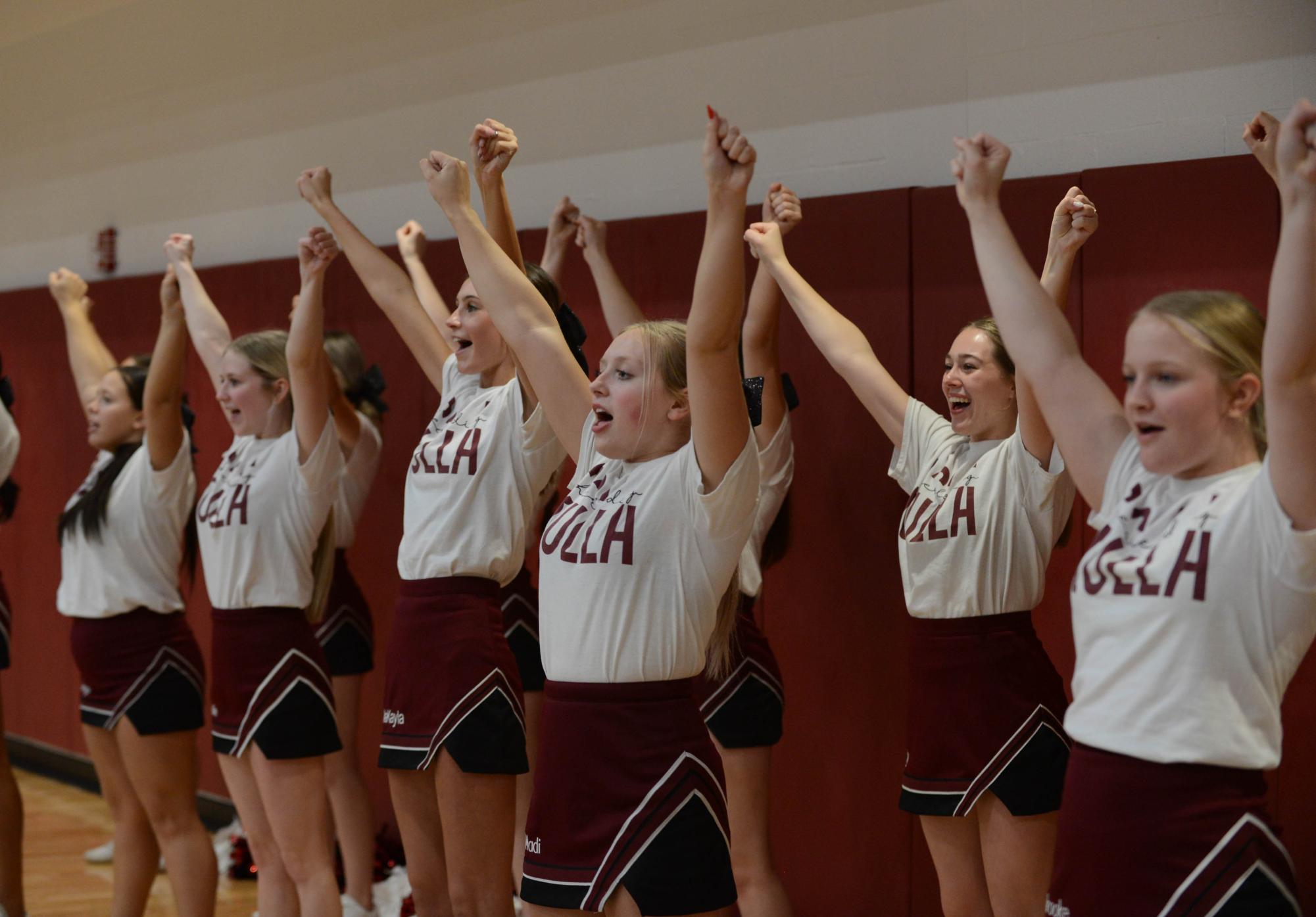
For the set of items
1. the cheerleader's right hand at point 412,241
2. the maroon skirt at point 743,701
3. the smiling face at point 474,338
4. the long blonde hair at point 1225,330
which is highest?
the cheerleader's right hand at point 412,241

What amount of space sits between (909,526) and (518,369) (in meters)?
1.05

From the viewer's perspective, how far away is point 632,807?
2.48 metres

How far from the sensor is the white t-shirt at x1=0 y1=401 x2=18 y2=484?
4.70 m

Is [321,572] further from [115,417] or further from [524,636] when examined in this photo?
[115,417]

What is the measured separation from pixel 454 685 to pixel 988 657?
1.30 meters

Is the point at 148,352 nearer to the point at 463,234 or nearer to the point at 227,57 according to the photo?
the point at 227,57

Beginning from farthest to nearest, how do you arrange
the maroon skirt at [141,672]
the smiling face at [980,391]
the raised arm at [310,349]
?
1. the maroon skirt at [141,672]
2. the raised arm at [310,349]
3. the smiling face at [980,391]

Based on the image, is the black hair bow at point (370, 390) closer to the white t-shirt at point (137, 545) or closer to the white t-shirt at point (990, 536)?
the white t-shirt at point (137, 545)

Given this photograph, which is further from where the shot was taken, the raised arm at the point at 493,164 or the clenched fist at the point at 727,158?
the raised arm at the point at 493,164

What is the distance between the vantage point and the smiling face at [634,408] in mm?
2648

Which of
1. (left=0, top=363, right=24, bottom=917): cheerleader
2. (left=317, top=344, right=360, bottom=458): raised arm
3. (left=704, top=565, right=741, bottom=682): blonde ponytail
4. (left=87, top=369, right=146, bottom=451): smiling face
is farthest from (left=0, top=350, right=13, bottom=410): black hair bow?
(left=704, top=565, right=741, bottom=682): blonde ponytail

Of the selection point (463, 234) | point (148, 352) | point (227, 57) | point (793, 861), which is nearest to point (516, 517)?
point (463, 234)

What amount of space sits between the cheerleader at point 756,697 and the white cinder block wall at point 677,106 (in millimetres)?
794

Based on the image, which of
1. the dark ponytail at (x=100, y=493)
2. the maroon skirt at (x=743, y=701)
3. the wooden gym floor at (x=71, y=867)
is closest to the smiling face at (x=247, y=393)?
the dark ponytail at (x=100, y=493)
